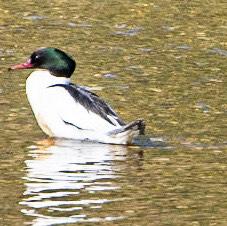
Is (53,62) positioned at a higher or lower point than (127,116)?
higher

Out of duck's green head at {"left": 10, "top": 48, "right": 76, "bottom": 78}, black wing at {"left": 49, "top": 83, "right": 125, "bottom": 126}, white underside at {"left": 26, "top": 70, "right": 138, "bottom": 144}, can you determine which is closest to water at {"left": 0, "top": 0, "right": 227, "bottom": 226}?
white underside at {"left": 26, "top": 70, "right": 138, "bottom": 144}

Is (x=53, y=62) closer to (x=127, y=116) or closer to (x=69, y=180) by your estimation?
(x=127, y=116)

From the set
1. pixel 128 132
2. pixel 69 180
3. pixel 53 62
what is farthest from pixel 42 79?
pixel 69 180

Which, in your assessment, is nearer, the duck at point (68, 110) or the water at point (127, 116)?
the water at point (127, 116)

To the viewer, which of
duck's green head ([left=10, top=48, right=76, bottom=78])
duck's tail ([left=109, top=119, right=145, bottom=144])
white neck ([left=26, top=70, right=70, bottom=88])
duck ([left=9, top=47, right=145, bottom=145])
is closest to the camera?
duck's tail ([left=109, top=119, right=145, bottom=144])

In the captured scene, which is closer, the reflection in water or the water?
the reflection in water

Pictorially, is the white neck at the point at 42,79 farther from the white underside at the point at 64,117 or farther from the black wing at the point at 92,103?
the black wing at the point at 92,103

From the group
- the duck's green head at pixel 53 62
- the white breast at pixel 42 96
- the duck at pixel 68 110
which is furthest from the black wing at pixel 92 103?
the duck's green head at pixel 53 62

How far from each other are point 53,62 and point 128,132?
146 centimetres

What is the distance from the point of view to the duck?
516 inches

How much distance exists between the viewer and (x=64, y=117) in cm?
1341

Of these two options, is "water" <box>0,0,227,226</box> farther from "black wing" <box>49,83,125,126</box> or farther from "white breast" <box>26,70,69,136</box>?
"black wing" <box>49,83,125,126</box>

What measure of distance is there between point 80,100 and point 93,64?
324cm

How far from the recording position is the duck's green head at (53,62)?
546 inches
